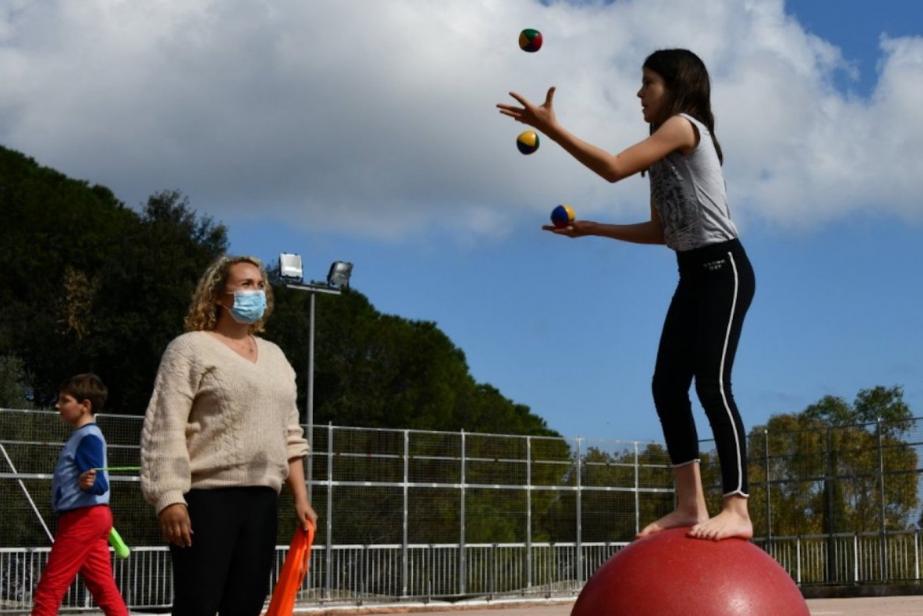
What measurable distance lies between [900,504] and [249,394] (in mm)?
20215

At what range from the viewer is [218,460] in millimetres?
5441

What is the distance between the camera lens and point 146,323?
4412 centimetres

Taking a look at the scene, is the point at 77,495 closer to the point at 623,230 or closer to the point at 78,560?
the point at 78,560

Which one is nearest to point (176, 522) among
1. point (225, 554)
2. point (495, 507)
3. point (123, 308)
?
point (225, 554)

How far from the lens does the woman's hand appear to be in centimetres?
525

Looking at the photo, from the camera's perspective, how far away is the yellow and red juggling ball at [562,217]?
657 cm

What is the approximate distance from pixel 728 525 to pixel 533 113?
179 cm

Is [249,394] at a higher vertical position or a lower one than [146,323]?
lower

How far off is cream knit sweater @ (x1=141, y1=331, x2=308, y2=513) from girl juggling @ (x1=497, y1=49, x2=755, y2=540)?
1.65 meters

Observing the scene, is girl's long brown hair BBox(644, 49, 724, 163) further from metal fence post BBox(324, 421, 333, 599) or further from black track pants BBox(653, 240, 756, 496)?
metal fence post BBox(324, 421, 333, 599)

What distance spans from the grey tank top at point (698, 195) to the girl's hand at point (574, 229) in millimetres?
561

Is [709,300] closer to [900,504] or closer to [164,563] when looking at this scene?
[164,563]

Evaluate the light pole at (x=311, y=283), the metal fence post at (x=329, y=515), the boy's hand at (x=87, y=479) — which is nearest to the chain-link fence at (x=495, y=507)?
the metal fence post at (x=329, y=515)

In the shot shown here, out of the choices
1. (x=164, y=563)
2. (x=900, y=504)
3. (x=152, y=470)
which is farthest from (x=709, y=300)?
(x=900, y=504)
